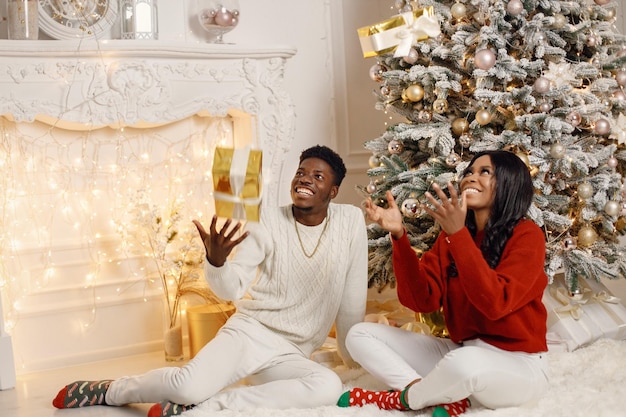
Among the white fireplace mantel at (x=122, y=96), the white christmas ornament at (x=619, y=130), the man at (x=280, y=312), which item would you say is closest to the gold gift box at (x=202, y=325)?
the white fireplace mantel at (x=122, y=96)

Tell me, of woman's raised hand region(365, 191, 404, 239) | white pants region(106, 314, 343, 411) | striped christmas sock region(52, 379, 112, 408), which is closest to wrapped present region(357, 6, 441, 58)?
woman's raised hand region(365, 191, 404, 239)

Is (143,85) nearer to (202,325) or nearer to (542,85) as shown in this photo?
(202,325)

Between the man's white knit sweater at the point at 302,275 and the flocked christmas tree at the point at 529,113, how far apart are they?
0.39m

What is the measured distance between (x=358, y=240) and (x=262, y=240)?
1.15ft

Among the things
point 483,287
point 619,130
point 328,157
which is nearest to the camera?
point 483,287

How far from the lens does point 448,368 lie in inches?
91.9

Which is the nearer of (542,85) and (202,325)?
(542,85)

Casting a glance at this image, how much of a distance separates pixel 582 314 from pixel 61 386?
203 cm

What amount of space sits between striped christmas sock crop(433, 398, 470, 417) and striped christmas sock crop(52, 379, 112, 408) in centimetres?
108

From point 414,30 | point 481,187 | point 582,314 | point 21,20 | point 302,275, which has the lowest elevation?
point 582,314

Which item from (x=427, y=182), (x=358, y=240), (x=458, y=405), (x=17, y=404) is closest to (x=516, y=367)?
(x=458, y=405)

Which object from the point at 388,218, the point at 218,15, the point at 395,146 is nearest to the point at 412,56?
the point at 395,146

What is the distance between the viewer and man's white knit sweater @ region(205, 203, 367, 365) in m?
2.78

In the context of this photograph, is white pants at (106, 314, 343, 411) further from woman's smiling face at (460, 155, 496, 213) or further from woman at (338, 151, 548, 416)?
woman's smiling face at (460, 155, 496, 213)
